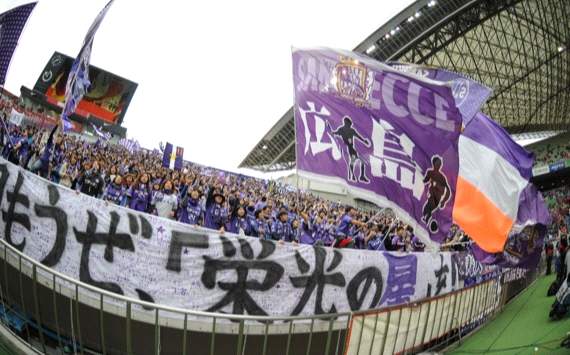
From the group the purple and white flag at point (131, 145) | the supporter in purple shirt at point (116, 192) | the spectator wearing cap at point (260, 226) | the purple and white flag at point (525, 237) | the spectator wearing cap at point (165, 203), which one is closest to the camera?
the supporter in purple shirt at point (116, 192)

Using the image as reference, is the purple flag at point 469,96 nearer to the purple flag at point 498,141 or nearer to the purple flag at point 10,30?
the purple flag at point 498,141

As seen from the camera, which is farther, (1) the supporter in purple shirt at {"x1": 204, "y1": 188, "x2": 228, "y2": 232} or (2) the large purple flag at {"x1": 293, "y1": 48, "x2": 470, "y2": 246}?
(1) the supporter in purple shirt at {"x1": 204, "y1": 188, "x2": 228, "y2": 232}

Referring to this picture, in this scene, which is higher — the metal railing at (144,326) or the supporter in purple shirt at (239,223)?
the supporter in purple shirt at (239,223)

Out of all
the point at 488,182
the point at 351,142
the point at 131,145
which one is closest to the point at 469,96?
the point at 488,182

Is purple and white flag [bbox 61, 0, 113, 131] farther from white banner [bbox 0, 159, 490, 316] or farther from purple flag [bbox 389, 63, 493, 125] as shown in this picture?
purple flag [bbox 389, 63, 493, 125]

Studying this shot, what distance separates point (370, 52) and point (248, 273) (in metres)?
32.8

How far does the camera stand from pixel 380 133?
15.6 ft

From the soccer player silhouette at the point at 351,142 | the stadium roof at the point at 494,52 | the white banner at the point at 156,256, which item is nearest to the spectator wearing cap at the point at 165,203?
the white banner at the point at 156,256

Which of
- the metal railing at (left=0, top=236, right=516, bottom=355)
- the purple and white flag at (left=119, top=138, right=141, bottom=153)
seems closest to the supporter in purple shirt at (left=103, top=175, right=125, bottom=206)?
the metal railing at (left=0, top=236, right=516, bottom=355)

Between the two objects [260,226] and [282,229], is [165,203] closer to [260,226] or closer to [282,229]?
[260,226]

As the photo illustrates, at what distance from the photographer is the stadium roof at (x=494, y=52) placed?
30.9 m

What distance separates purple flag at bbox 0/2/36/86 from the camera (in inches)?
247

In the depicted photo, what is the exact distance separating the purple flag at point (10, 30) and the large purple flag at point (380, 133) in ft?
16.5

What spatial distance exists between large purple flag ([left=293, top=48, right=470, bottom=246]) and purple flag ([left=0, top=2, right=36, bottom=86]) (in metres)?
5.03
